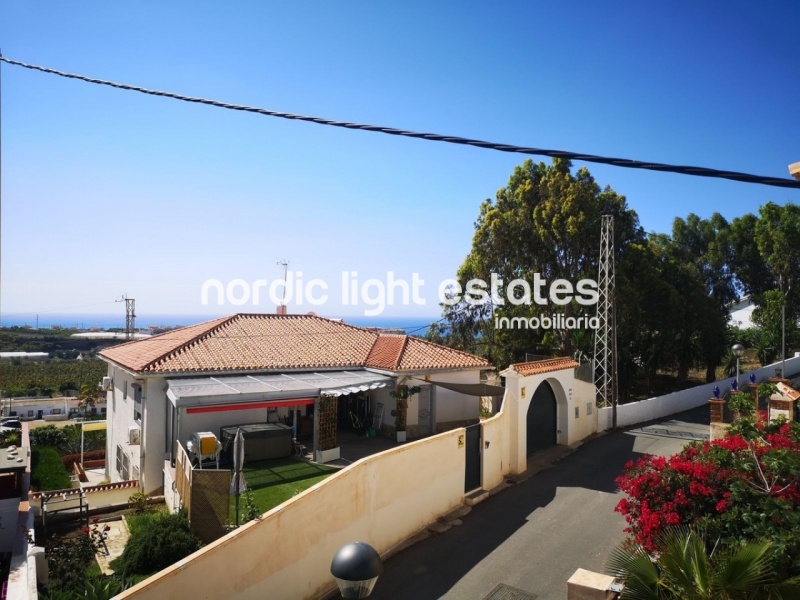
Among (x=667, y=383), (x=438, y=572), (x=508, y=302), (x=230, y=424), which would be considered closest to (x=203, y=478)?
(x=438, y=572)

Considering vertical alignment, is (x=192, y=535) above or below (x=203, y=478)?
below

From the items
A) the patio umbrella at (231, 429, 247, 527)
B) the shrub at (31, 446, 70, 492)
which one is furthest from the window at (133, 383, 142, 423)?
the patio umbrella at (231, 429, 247, 527)

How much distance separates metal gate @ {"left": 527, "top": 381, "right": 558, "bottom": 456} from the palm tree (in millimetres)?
11703

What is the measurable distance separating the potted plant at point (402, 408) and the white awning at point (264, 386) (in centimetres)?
64

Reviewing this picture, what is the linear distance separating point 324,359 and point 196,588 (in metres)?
15.8

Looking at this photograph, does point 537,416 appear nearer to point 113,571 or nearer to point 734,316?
point 113,571

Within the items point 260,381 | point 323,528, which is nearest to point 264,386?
point 260,381

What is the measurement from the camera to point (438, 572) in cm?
1020

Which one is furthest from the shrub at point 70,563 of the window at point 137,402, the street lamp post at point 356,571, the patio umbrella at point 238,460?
the window at point 137,402

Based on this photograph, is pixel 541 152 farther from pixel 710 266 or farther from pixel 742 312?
pixel 742 312

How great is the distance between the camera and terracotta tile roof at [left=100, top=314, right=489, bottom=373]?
771 inches

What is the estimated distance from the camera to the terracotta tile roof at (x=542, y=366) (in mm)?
16855

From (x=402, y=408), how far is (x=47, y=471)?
54.2 feet

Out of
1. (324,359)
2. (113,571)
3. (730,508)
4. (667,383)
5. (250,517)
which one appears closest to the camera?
(730,508)
